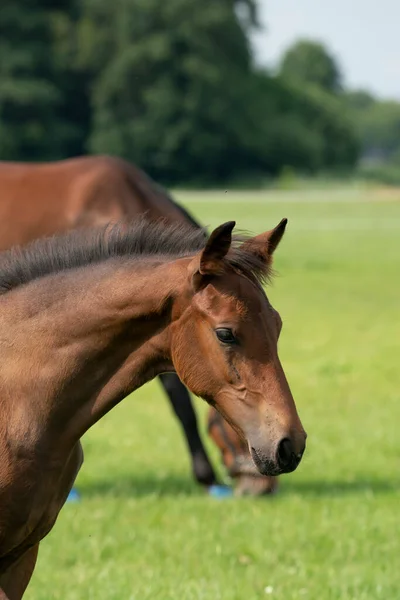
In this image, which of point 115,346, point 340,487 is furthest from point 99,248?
point 340,487

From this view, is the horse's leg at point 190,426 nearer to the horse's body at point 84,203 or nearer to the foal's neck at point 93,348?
the horse's body at point 84,203

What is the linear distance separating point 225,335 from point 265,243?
0.43 metres

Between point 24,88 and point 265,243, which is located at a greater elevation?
point 265,243

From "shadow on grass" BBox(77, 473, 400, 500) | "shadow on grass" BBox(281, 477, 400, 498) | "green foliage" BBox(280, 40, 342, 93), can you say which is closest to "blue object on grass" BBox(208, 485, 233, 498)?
"shadow on grass" BBox(77, 473, 400, 500)

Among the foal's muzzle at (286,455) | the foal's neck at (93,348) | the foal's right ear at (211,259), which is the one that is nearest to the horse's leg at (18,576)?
the foal's neck at (93,348)

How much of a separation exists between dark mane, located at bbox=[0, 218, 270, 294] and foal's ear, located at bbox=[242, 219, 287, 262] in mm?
63

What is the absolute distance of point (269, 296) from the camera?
63.3 feet

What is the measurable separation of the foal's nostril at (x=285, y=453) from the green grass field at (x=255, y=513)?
179 centimetres

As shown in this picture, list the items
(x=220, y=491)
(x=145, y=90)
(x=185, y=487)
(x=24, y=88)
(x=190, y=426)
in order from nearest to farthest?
(x=220, y=491)
(x=185, y=487)
(x=190, y=426)
(x=24, y=88)
(x=145, y=90)

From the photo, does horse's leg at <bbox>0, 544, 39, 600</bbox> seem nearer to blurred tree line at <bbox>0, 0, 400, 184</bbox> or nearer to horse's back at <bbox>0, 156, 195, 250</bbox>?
horse's back at <bbox>0, 156, 195, 250</bbox>

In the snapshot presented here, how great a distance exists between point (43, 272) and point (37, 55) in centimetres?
6619

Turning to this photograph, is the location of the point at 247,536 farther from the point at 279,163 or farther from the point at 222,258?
the point at 279,163

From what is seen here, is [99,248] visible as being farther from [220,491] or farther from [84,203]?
[220,491]

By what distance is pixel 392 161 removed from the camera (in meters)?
138
